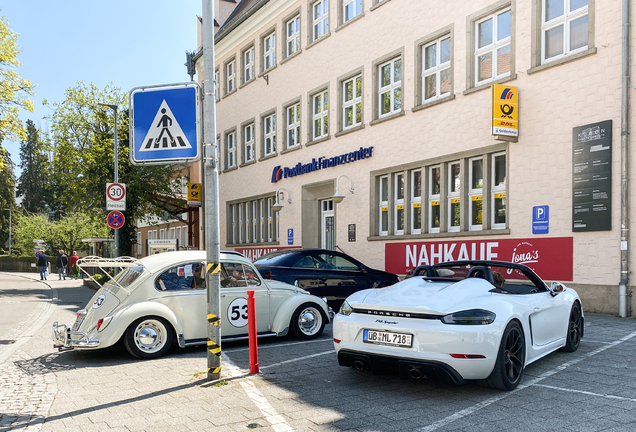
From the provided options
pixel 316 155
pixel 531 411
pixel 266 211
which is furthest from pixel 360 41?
pixel 531 411

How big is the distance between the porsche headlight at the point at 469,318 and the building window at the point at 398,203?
1288cm

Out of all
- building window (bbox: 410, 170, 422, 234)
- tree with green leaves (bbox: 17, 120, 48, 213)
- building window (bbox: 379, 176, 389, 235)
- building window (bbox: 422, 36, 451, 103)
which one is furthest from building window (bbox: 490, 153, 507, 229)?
tree with green leaves (bbox: 17, 120, 48, 213)

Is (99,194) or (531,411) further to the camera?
(99,194)

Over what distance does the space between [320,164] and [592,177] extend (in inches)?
440

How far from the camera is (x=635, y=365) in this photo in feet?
23.0

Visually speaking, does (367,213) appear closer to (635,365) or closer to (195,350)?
A: (195,350)

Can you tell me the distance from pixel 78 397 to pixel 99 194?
71.4ft

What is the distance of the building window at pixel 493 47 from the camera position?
49.4ft

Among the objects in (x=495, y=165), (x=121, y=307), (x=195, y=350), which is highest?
(x=495, y=165)

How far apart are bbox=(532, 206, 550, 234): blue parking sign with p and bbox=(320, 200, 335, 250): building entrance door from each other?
9.63 meters

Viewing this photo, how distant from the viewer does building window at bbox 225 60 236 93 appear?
30.7 metres

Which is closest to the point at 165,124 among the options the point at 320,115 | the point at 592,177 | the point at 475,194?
the point at 592,177

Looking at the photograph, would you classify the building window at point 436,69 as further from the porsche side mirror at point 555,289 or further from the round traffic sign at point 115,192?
the porsche side mirror at point 555,289

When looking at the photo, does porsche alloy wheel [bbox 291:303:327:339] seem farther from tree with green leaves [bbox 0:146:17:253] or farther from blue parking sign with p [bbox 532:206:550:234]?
tree with green leaves [bbox 0:146:17:253]
